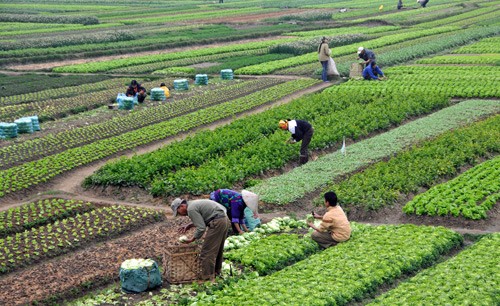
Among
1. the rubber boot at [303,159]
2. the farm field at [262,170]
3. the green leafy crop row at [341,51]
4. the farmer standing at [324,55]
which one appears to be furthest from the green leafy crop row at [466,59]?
the rubber boot at [303,159]

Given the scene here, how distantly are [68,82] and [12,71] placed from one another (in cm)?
691

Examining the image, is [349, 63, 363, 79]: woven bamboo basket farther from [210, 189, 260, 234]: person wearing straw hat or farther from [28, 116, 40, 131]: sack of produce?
[210, 189, 260, 234]: person wearing straw hat

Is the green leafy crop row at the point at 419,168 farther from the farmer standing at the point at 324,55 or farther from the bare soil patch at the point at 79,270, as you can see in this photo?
the farmer standing at the point at 324,55

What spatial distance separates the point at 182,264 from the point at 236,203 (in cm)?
238

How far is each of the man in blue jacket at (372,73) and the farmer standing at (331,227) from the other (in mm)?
22918

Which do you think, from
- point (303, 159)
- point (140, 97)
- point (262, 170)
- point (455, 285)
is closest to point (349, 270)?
point (455, 285)

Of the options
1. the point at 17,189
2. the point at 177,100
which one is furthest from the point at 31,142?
the point at 177,100

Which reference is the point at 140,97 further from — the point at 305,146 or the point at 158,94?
the point at 305,146

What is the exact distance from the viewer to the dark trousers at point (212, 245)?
15.6 m

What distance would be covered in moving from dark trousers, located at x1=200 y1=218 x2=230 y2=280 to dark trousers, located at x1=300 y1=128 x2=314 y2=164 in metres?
9.51

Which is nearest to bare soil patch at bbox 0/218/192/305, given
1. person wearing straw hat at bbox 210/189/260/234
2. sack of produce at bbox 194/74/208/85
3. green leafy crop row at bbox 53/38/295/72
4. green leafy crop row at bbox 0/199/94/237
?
person wearing straw hat at bbox 210/189/260/234

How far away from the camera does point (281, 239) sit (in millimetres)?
17859

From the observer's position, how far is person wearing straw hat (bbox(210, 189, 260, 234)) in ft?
57.1

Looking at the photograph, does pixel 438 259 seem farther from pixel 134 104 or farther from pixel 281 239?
pixel 134 104
